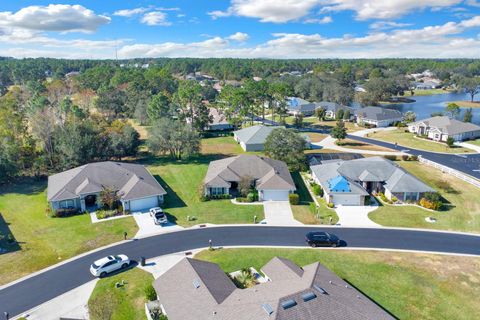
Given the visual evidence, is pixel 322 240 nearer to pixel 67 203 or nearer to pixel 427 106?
pixel 67 203

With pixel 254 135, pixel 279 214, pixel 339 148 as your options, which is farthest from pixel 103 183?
pixel 339 148

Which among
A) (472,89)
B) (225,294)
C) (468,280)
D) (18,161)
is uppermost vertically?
(472,89)

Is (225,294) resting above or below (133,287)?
above

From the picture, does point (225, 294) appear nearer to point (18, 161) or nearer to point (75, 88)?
point (18, 161)

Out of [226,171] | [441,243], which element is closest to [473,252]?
[441,243]

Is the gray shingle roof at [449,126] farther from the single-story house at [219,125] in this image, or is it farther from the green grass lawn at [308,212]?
the single-story house at [219,125]

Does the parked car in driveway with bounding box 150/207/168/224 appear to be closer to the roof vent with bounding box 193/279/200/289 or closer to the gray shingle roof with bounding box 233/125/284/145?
the roof vent with bounding box 193/279/200/289
